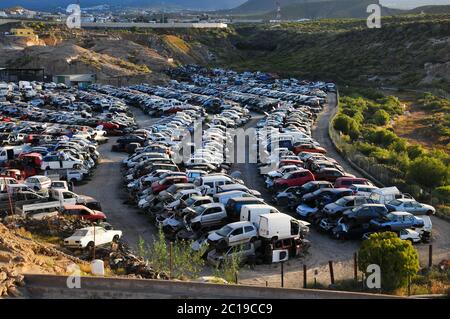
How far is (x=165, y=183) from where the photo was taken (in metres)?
25.3

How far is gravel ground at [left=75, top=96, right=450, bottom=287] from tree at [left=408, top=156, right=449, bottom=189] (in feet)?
11.1

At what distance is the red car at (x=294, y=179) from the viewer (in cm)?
2642

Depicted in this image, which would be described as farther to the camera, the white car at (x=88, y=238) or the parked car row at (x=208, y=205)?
the parked car row at (x=208, y=205)

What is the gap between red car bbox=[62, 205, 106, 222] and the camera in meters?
21.8

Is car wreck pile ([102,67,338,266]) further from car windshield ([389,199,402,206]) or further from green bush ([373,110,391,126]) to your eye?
green bush ([373,110,391,126])

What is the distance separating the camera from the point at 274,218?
19344mm

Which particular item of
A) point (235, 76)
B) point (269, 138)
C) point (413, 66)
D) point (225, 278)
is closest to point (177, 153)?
point (269, 138)

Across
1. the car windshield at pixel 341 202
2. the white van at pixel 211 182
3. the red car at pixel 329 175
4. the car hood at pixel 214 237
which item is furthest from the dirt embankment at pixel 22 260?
the red car at pixel 329 175

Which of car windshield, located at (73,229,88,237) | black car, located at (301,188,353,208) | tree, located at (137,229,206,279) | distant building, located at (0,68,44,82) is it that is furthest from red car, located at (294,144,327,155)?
distant building, located at (0,68,44,82)

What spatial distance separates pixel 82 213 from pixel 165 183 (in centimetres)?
438

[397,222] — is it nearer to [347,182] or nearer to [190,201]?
[347,182]

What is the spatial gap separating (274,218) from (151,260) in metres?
4.14

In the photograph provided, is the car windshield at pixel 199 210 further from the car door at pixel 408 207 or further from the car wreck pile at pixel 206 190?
the car door at pixel 408 207

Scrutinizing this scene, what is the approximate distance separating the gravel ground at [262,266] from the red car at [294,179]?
0.81 m
